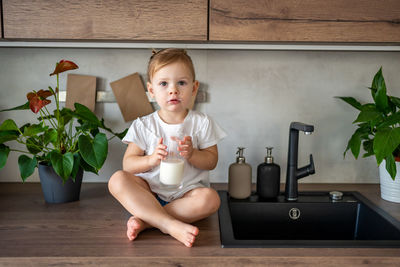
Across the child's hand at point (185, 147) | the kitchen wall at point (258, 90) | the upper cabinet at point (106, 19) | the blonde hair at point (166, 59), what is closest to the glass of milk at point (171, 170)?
the child's hand at point (185, 147)

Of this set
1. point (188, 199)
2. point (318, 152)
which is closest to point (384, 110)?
point (318, 152)

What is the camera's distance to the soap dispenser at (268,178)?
1274 millimetres

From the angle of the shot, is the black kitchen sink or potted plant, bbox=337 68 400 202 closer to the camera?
potted plant, bbox=337 68 400 202

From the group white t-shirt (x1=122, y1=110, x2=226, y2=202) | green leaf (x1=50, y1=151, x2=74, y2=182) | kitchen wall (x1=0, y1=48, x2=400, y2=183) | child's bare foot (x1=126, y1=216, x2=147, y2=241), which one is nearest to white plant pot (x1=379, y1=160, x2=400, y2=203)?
kitchen wall (x1=0, y1=48, x2=400, y2=183)

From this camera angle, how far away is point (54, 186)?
1.20 meters

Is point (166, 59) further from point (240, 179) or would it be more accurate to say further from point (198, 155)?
point (240, 179)

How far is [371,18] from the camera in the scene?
1.10m

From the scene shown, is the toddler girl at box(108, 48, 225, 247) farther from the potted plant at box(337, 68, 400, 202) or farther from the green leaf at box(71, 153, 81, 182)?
the potted plant at box(337, 68, 400, 202)

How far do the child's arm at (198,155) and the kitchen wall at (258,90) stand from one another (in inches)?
11.9

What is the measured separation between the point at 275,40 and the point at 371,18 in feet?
1.04

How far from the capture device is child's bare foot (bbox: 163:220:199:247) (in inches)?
35.1

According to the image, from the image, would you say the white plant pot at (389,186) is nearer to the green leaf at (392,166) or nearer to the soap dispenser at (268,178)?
the green leaf at (392,166)

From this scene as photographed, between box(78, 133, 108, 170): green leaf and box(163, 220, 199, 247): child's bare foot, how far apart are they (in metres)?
0.31

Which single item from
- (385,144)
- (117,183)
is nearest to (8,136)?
(117,183)
